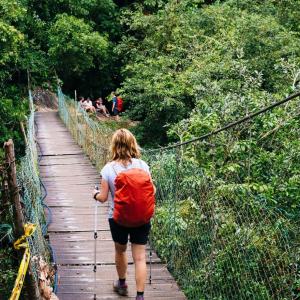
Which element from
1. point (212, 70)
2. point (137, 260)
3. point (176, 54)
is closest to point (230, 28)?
point (176, 54)

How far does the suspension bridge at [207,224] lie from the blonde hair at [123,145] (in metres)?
0.58

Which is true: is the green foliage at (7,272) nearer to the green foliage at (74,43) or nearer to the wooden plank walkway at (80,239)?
the wooden plank walkway at (80,239)

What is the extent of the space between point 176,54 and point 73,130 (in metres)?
3.47

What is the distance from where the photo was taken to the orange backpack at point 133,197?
324 cm

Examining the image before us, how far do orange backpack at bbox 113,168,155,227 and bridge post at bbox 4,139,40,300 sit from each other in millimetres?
611

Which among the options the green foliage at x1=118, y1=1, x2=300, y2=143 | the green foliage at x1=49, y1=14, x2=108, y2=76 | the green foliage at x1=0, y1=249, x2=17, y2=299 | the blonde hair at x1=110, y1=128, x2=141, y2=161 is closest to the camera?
the blonde hair at x1=110, y1=128, x2=141, y2=161

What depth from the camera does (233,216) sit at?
3893mm

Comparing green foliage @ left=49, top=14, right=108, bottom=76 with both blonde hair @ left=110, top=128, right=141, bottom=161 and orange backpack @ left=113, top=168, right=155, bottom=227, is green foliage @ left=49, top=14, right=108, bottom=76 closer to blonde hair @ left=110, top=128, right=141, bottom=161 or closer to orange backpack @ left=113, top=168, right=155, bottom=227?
blonde hair @ left=110, top=128, right=141, bottom=161

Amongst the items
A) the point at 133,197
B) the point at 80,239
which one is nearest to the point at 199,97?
the point at 80,239

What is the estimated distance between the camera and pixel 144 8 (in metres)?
19.3

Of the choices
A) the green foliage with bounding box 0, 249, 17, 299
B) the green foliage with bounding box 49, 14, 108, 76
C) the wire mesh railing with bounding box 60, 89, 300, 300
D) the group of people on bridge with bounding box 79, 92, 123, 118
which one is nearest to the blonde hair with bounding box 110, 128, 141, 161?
the wire mesh railing with bounding box 60, 89, 300, 300

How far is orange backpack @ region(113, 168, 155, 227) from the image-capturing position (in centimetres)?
324

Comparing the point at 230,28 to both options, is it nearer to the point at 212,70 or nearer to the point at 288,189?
the point at 212,70

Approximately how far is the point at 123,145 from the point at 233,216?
3.41 feet
